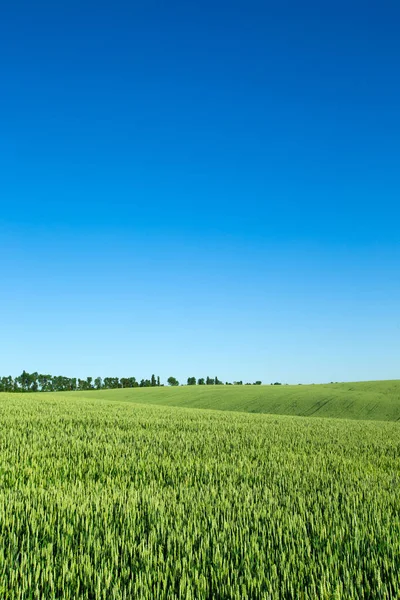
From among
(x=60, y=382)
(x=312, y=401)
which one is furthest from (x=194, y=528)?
(x=60, y=382)

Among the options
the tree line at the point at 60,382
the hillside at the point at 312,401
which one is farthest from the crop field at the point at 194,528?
the tree line at the point at 60,382

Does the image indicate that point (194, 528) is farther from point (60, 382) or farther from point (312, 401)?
point (60, 382)

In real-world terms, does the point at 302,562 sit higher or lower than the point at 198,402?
higher

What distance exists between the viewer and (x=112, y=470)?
7.46 m

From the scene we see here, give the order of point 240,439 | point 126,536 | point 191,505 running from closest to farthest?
point 126,536 → point 191,505 → point 240,439

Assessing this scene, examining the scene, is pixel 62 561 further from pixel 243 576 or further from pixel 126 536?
pixel 243 576

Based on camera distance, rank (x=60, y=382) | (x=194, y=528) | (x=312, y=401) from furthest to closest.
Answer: (x=60, y=382) → (x=312, y=401) → (x=194, y=528)

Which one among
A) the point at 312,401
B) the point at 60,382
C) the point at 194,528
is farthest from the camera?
the point at 60,382

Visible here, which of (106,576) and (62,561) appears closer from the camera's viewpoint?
(106,576)

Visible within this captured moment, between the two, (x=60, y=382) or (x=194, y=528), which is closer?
(x=194, y=528)

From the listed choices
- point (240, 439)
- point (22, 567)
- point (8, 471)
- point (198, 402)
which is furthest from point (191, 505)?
point (198, 402)

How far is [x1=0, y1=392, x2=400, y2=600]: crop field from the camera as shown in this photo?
10.6 ft

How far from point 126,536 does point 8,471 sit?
12.1 ft

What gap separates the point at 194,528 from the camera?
4324mm
